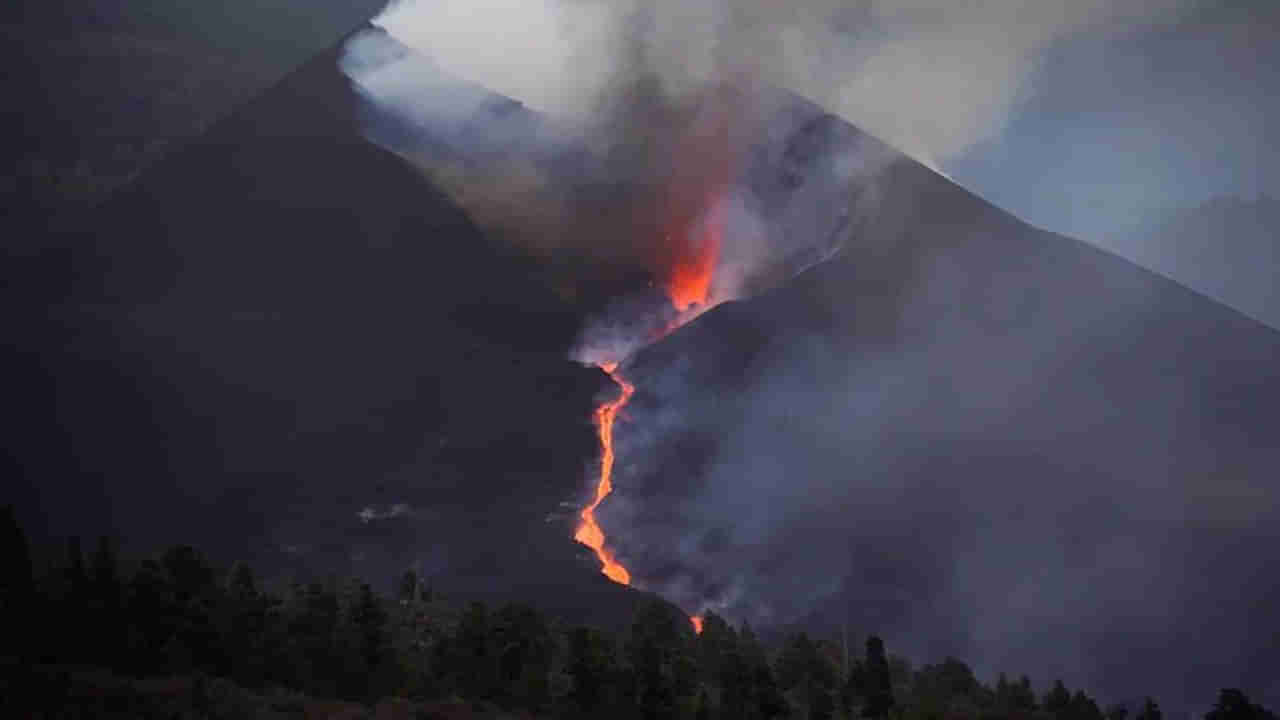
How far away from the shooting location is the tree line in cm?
1777

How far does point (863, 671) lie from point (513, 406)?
17451 mm

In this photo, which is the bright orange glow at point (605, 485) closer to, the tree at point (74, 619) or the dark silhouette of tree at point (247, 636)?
the dark silhouette of tree at point (247, 636)

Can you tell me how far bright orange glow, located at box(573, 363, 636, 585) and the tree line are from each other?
8.14 meters

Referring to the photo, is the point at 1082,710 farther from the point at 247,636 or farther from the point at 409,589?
the point at 247,636

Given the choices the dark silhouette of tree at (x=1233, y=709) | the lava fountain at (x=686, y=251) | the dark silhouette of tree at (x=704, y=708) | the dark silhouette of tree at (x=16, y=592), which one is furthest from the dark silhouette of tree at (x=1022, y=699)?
the dark silhouette of tree at (x=16, y=592)

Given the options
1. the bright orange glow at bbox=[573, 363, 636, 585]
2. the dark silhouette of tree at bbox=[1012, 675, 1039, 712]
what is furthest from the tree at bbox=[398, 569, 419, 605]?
the dark silhouette of tree at bbox=[1012, 675, 1039, 712]

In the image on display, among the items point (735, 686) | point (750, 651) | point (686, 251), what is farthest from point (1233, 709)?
point (686, 251)

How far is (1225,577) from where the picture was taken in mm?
33875

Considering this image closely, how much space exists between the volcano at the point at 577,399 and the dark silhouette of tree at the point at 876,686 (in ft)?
27.5

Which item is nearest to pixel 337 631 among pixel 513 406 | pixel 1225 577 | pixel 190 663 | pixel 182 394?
pixel 190 663

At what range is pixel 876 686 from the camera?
1984cm

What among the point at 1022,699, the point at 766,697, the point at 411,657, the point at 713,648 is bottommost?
the point at 766,697

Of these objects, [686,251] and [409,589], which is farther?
[686,251]

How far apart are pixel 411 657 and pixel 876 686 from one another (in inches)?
349
